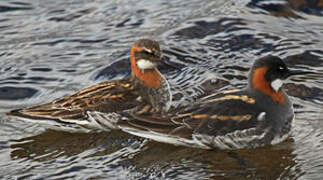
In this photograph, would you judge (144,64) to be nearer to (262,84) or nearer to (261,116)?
(262,84)

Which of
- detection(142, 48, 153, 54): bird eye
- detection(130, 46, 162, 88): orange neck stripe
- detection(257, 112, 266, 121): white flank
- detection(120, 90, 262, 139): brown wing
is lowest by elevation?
detection(257, 112, 266, 121): white flank

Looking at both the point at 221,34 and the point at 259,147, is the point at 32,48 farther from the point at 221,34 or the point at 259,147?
the point at 259,147

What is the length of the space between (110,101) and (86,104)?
320mm

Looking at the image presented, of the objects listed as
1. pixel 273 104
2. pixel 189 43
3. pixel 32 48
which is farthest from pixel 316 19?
pixel 32 48

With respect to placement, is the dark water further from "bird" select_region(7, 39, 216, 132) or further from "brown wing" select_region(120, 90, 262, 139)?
"brown wing" select_region(120, 90, 262, 139)

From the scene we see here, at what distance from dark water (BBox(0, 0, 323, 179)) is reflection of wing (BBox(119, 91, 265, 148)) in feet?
0.77

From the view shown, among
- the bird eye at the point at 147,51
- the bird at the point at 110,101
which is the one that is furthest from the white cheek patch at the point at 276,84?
the bird eye at the point at 147,51

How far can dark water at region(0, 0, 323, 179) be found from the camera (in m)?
8.12

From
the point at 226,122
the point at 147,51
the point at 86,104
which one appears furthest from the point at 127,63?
the point at 226,122

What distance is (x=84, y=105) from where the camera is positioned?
30.3ft

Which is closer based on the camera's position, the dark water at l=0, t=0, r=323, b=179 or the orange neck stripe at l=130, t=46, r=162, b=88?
the dark water at l=0, t=0, r=323, b=179

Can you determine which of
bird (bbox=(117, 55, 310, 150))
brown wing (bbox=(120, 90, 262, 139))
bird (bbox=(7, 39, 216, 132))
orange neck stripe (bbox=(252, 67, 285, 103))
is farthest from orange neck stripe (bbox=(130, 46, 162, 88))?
orange neck stripe (bbox=(252, 67, 285, 103))

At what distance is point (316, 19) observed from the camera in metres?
12.3

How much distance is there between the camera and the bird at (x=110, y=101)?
9.12 meters
